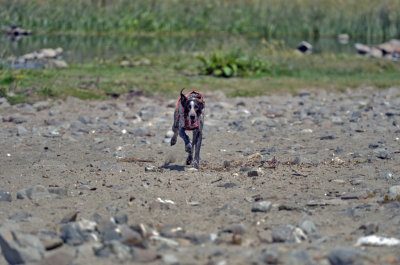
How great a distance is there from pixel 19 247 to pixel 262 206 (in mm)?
2672

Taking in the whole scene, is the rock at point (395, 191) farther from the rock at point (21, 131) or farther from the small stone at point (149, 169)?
the rock at point (21, 131)

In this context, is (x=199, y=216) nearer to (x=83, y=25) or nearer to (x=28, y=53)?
(x=28, y=53)

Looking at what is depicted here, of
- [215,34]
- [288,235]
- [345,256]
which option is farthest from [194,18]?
[345,256]

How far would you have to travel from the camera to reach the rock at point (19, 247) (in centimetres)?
554

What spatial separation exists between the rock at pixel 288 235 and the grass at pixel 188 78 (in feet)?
32.1

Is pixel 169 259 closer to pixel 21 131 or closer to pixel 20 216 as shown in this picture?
pixel 20 216

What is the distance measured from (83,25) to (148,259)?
26.8 metres

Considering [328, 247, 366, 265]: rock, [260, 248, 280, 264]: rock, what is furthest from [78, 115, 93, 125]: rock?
[328, 247, 366, 265]: rock

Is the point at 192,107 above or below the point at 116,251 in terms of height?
above

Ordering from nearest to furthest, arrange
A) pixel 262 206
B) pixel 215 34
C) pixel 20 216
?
pixel 20 216, pixel 262 206, pixel 215 34

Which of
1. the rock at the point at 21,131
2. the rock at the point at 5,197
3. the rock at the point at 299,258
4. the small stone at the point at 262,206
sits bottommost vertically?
the rock at the point at 21,131

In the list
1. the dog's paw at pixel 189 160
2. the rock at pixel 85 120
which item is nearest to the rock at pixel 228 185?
the dog's paw at pixel 189 160

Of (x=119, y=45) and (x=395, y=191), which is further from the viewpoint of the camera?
(x=119, y=45)

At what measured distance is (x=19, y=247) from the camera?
221 inches
